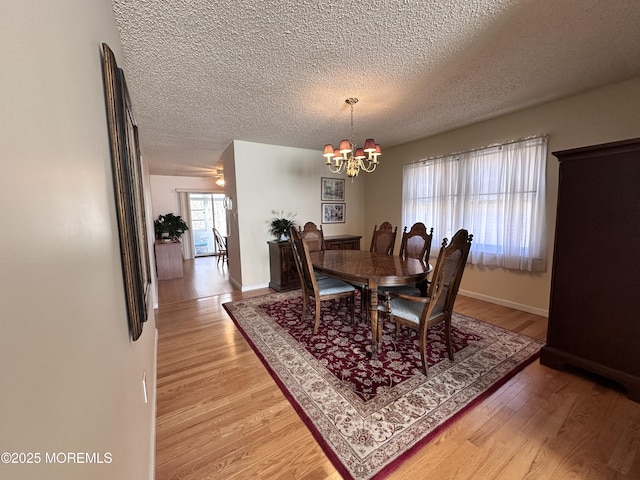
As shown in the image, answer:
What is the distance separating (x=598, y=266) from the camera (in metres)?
1.91

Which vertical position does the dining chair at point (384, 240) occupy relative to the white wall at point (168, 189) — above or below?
below

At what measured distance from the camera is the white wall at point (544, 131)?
251 centimetres

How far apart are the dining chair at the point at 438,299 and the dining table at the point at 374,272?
147 mm

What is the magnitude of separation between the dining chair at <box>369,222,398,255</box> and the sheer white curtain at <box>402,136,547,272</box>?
986mm

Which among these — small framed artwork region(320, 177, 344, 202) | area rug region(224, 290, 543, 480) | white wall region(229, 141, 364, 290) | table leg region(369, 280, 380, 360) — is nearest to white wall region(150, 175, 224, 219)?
white wall region(229, 141, 364, 290)

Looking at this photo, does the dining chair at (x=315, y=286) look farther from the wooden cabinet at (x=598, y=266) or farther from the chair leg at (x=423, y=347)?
the wooden cabinet at (x=598, y=266)

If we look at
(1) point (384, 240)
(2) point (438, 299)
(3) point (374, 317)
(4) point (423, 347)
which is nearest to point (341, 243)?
(1) point (384, 240)

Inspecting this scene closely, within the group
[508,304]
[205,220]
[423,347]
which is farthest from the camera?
[205,220]

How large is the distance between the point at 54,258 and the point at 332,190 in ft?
16.0

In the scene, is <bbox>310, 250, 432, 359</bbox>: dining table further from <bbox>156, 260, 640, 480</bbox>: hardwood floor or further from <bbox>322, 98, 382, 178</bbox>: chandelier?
<bbox>322, 98, 382, 178</bbox>: chandelier

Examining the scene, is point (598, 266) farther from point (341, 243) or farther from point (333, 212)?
point (333, 212)

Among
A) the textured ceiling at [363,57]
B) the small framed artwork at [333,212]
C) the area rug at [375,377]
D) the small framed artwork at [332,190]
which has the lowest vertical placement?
the area rug at [375,377]

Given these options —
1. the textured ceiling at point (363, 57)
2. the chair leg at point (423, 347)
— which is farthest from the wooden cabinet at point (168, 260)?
the chair leg at point (423, 347)

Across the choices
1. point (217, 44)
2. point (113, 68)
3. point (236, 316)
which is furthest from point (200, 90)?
point (236, 316)
